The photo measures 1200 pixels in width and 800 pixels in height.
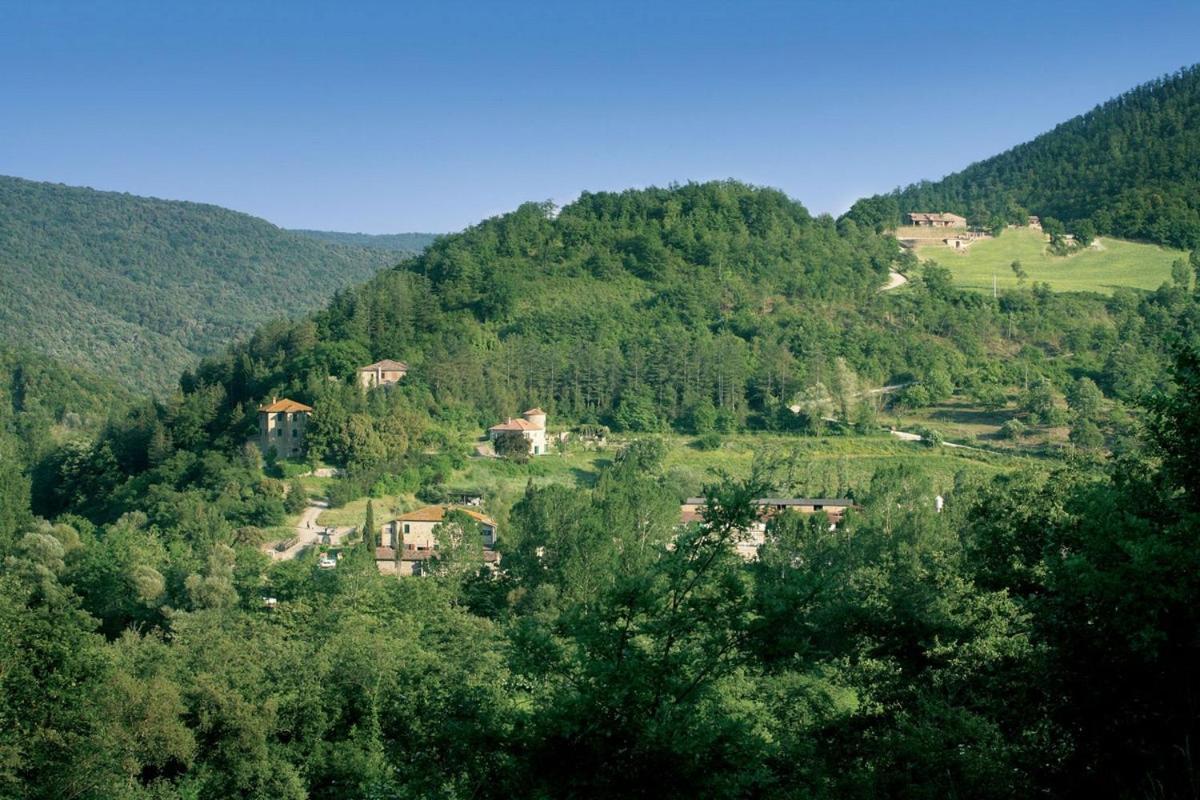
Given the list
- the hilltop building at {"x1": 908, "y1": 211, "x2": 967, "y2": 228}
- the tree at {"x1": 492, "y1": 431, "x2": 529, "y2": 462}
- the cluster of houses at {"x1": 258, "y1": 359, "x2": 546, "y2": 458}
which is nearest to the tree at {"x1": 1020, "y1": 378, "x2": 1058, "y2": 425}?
the cluster of houses at {"x1": 258, "y1": 359, "x2": 546, "y2": 458}

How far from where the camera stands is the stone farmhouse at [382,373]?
5650 centimetres

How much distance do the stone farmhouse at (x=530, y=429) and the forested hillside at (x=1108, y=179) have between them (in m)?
48.4

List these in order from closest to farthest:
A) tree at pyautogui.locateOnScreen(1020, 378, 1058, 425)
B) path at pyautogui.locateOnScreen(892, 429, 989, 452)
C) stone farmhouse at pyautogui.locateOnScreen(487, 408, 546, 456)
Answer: stone farmhouse at pyautogui.locateOnScreen(487, 408, 546, 456), path at pyautogui.locateOnScreen(892, 429, 989, 452), tree at pyautogui.locateOnScreen(1020, 378, 1058, 425)

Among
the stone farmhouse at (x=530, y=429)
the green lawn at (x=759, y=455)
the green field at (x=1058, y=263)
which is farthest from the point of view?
the green field at (x=1058, y=263)

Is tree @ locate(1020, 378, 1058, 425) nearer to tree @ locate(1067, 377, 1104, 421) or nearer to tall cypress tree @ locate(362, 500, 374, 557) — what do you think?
tree @ locate(1067, 377, 1104, 421)

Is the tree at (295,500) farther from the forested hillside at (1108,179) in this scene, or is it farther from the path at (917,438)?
the forested hillside at (1108,179)

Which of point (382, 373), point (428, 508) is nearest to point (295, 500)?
point (428, 508)

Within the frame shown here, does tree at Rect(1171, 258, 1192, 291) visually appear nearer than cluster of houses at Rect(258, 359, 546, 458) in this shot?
No

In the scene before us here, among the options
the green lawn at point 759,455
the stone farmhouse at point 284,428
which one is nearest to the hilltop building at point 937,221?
the green lawn at point 759,455

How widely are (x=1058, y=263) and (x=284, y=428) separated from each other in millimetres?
63228

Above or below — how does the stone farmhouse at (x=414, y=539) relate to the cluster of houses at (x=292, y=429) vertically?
below

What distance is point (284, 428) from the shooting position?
50.9 m

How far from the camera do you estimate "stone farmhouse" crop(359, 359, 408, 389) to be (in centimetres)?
5650

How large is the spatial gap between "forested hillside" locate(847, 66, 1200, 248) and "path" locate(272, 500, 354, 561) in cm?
6178
